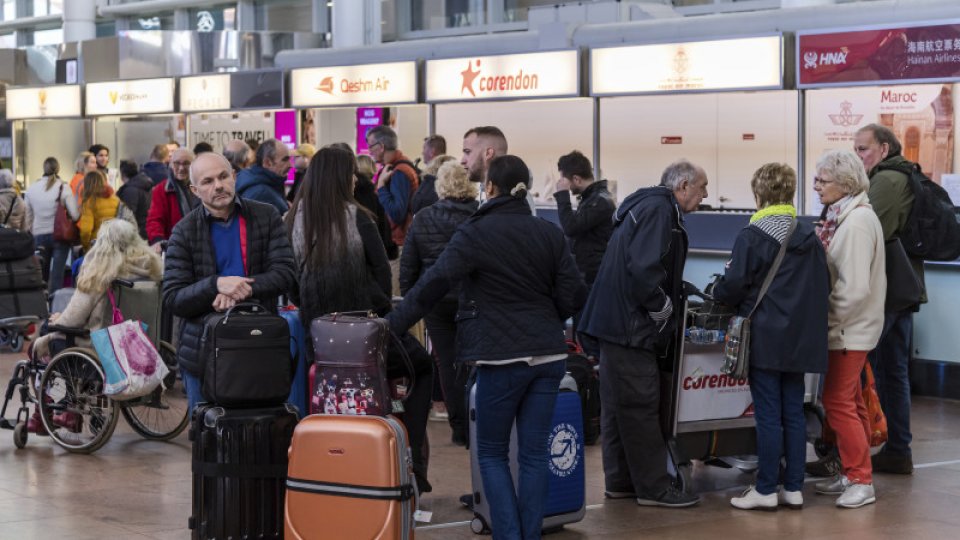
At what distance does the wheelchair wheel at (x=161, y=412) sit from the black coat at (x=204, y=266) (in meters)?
2.79

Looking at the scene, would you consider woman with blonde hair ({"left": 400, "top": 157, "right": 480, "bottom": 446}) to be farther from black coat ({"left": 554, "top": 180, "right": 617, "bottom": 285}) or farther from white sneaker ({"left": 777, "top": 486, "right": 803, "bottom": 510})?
white sneaker ({"left": 777, "top": 486, "right": 803, "bottom": 510})

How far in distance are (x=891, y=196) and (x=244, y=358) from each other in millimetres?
3974

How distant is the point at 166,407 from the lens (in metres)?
9.39

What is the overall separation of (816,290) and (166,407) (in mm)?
4337

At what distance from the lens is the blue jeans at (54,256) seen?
15.7 m

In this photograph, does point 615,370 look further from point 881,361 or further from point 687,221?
point 687,221

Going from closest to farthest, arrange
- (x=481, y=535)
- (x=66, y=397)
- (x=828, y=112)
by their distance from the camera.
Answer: (x=481, y=535) < (x=66, y=397) < (x=828, y=112)

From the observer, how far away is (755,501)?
23.9 feet

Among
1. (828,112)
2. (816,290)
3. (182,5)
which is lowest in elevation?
(816,290)

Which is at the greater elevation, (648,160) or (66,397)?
(648,160)

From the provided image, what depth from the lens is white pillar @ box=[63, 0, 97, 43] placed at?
32969mm

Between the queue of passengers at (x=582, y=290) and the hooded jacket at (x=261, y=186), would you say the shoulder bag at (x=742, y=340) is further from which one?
the hooded jacket at (x=261, y=186)

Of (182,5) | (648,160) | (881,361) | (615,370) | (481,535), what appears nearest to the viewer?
(481,535)

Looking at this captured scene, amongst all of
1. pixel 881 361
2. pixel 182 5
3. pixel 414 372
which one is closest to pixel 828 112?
pixel 881 361
